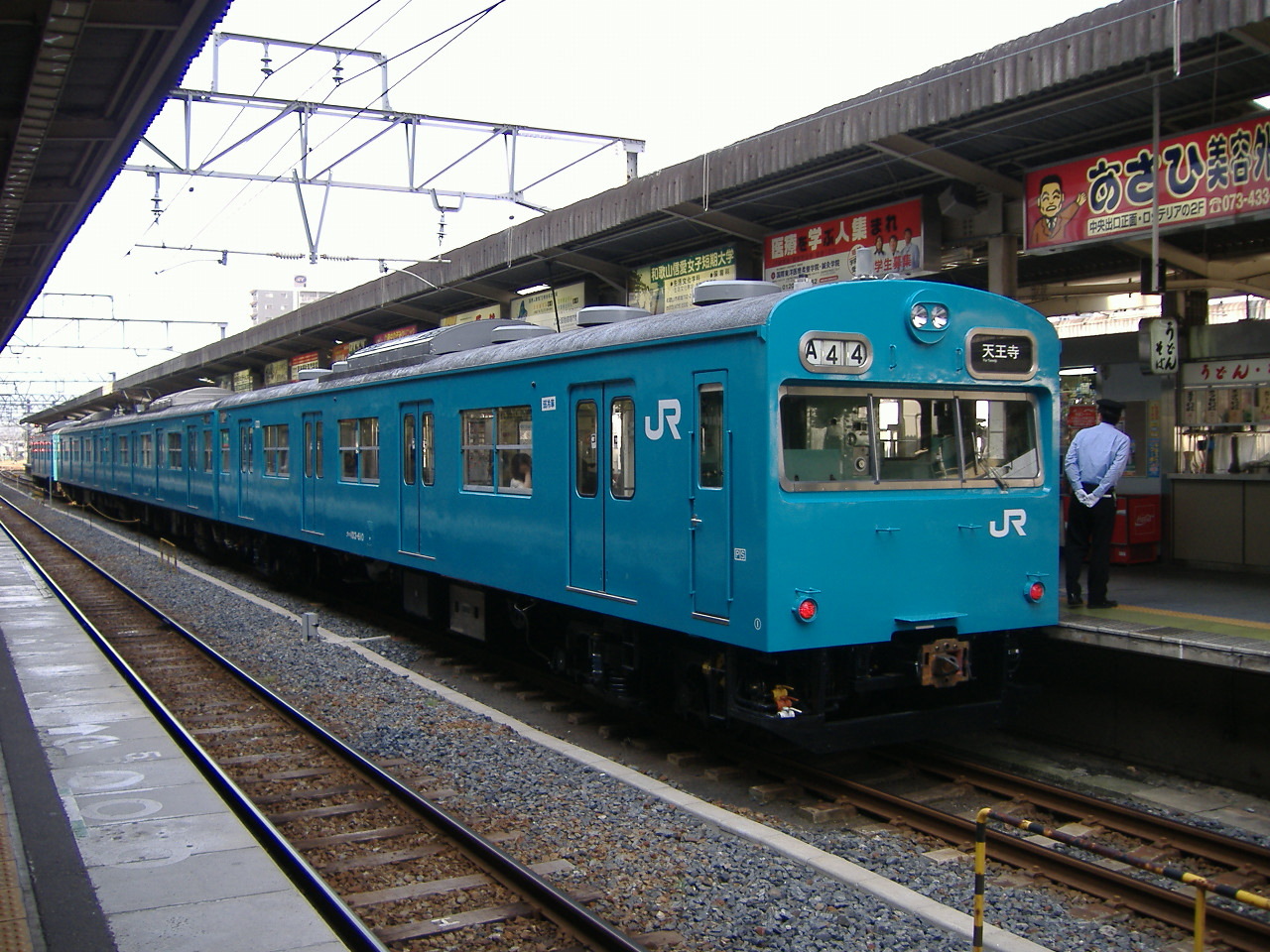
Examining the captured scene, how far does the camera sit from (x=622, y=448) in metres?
7.32

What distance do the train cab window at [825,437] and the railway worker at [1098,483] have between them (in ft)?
7.57

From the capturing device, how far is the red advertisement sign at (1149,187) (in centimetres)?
710

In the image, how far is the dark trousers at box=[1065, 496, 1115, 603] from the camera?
7816 mm

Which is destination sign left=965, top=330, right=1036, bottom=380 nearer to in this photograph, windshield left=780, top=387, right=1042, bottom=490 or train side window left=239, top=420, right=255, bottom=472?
windshield left=780, top=387, right=1042, bottom=490

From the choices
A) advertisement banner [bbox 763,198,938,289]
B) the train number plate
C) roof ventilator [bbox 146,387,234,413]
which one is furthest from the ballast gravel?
roof ventilator [bbox 146,387,234,413]

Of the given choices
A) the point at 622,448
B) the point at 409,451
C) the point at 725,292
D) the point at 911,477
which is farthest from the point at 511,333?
the point at 911,477

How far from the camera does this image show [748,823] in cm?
590

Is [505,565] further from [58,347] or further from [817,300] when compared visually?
[58,347]

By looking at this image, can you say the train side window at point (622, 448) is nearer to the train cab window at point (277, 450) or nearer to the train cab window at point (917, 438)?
the train cab window at point (917, 438)

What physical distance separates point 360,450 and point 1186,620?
8.03 m

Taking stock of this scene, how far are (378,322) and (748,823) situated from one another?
16.9m

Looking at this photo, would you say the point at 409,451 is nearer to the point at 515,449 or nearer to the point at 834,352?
the point at 515,449

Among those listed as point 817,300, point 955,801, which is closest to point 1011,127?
point 817,300

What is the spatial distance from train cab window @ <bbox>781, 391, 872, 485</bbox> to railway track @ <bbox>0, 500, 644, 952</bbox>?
2.43m
